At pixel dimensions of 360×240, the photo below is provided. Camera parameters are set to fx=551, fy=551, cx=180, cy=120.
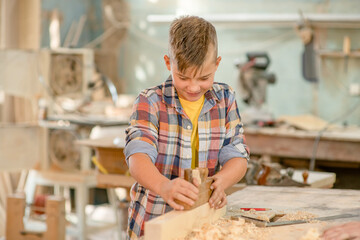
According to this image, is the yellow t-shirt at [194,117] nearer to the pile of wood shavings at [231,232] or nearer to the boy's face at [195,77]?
the boy's face at [195,77]

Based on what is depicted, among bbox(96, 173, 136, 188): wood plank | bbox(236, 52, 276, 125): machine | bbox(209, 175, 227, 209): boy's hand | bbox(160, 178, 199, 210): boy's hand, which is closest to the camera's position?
bbox(160, 178, 199, 210): boy's hand

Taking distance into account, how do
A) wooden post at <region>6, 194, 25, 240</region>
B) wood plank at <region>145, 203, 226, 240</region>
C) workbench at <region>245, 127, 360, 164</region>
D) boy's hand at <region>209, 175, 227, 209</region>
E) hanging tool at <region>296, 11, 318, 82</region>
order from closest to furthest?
wood plank at <region>145, 203, 226, 240</region>
boy's hand at <region>209, 175, 227, 209</region>
wooden post at <region>6, 194, 25, 240</region>
workbench at <region>245, 127, 360, 164</region>
hanging tool at <region>296, 11, 318, 82</region>

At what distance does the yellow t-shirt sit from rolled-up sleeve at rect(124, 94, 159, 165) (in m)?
0.12

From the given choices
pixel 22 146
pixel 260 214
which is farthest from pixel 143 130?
pixel 22 146

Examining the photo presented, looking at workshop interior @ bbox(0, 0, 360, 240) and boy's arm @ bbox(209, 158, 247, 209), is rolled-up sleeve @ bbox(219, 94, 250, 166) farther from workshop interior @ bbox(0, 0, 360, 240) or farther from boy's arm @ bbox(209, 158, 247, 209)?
workshop interior @ bbox(0, 0, 360, 240)

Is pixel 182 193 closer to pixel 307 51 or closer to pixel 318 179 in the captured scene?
pixel 318 179

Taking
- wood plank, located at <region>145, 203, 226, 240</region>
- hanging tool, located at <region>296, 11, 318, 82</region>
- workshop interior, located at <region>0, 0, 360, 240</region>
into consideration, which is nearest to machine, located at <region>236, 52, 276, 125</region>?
workshop interior, located at <region>0, 0, 360, 240</region>

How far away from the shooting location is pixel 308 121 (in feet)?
17.0

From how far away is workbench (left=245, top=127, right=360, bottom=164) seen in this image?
457 cm

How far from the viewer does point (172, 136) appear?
6.16 feet

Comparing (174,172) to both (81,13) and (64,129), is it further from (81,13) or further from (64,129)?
(81,13)

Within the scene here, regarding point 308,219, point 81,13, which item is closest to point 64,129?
point 81,13

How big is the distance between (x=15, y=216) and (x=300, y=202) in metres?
2.42

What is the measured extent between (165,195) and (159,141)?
323 mm
